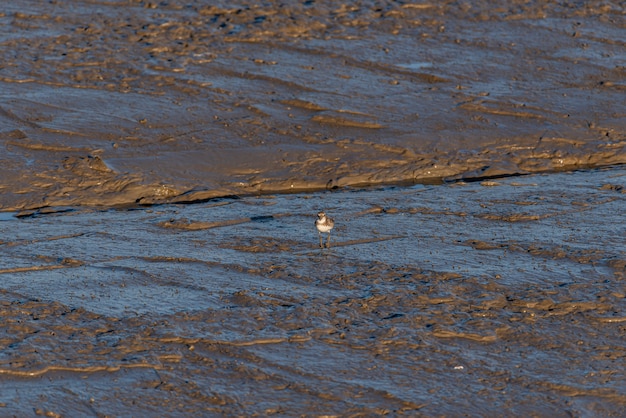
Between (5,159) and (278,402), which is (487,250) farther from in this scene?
(5,159)

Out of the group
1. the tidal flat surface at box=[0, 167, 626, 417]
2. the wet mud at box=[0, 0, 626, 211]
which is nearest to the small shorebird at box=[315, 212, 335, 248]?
the tidal flat surface at box=[0, 167, 626, 417]

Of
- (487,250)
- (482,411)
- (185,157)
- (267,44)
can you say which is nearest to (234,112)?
(185,157)

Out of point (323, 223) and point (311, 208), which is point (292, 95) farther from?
point (323, 223)

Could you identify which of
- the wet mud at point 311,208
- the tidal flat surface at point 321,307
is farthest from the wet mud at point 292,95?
the tidal flat surface at point 321,307

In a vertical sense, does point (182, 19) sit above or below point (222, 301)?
above

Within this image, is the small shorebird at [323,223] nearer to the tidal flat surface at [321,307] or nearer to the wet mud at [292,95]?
the tidal flat surface at [321,307]
